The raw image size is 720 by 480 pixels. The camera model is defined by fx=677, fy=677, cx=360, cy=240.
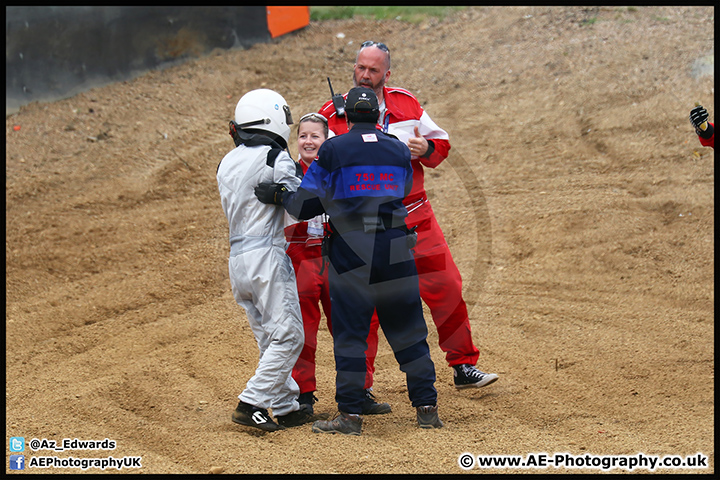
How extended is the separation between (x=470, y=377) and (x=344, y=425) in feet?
3.95

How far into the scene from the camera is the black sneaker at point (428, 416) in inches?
→ 173

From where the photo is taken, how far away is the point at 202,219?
871cm

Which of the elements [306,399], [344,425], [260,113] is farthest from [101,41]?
[344,425]

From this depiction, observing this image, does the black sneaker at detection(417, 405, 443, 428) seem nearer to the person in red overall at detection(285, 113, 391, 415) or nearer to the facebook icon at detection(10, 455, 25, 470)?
the person in red overall at detection(285, 113, 391, 415)

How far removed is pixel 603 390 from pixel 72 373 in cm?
430

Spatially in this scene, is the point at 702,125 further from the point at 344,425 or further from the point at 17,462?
the point at 17,462

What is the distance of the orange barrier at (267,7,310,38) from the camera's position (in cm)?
1266

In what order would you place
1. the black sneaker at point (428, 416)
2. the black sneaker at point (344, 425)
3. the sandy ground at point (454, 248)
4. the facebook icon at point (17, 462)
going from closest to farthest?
the facebook icon at point (17, 462), the black sneaker at point (344, 425), the black sneaker at point (428, 416), the sandy ground at point (454, 248)

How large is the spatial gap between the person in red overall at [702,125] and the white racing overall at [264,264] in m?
3.07

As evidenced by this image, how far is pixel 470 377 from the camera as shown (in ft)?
16.6

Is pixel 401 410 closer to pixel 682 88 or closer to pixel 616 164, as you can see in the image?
pixel 616 164

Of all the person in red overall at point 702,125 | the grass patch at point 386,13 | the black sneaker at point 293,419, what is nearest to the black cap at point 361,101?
the black sneaker at point 293,419

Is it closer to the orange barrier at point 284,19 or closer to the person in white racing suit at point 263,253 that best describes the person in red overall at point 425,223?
the person in white racing suit at point 263,253

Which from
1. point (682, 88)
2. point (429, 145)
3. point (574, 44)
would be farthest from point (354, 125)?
Result: point (574, 44)
